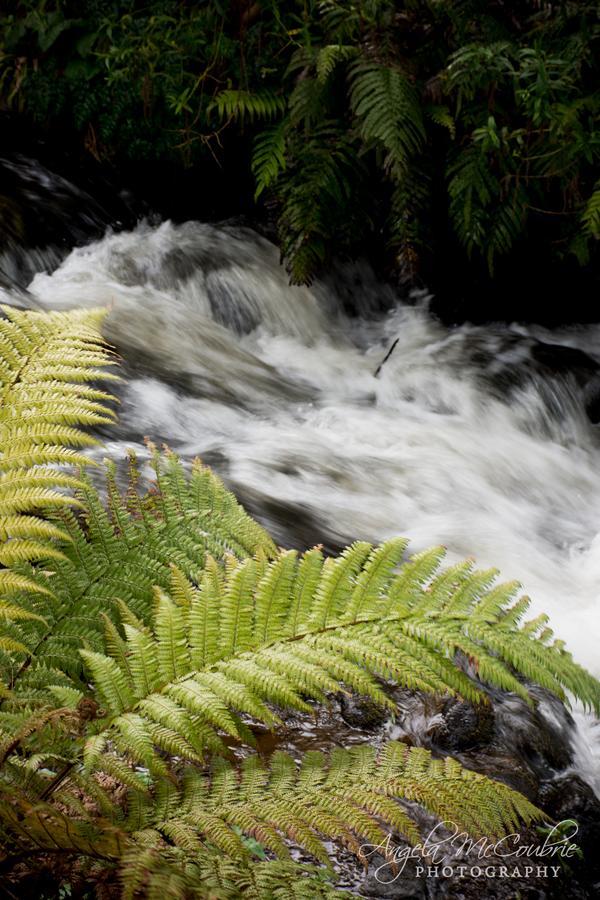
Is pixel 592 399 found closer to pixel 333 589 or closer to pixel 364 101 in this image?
pixel 364 101

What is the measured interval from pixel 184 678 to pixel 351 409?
14.0ft

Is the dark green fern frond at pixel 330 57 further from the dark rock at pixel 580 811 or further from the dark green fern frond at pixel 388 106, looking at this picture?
the dark rock at pixel 580 811

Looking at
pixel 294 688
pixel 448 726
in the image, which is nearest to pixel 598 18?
pixel 448 726

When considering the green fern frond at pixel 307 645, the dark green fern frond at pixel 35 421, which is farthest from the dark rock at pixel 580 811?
the dark green fern frond at pixel 35 421

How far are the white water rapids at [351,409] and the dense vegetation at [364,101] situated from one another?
2.12 feet

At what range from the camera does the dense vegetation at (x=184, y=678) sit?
47.8 inches

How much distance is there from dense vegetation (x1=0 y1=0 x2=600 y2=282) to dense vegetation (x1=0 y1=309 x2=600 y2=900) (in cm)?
443

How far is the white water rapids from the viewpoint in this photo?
400 cm

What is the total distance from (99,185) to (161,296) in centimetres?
168

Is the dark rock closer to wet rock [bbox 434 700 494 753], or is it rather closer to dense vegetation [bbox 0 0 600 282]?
wet rock [bbox 434 700 494 753]

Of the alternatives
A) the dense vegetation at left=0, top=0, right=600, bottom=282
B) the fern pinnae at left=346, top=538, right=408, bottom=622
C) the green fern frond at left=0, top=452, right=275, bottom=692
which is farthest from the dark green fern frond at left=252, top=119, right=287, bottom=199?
the fern pinnae at left=346, top=538, right=408, bottom=622

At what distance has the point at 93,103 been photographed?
22.9 ft

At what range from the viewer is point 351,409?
5594 millimetres

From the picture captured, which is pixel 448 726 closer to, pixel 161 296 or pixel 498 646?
pixel 498 646
